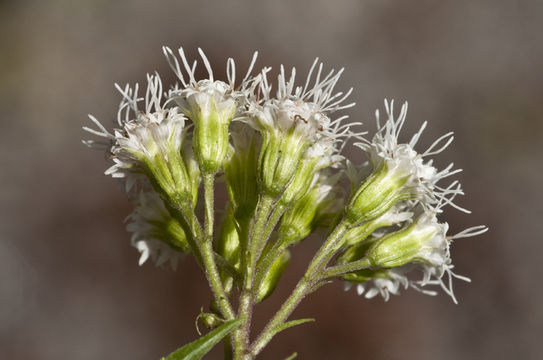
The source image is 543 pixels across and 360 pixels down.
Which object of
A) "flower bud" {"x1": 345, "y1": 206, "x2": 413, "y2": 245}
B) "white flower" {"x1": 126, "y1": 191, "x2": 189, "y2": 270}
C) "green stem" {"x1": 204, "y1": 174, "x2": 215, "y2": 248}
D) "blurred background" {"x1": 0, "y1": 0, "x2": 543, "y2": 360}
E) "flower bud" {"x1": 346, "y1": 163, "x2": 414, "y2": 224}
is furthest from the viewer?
"blurred background" {"x1": 0, "y1": 0, "x2": 543, "y2": 360}

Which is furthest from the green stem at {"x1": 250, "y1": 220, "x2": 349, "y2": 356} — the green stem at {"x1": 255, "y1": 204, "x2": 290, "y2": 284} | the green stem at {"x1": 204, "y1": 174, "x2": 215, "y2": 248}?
the green stem at {"x1": 204, "y1": 174, "x2": 215, "y2": 248}

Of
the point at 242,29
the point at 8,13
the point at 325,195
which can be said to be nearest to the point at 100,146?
the point at 325,195

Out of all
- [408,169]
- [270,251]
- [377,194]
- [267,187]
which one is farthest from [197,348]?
[408,169]

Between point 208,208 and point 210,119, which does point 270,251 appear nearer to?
point 208,208

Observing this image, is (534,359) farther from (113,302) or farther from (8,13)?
(8,13)

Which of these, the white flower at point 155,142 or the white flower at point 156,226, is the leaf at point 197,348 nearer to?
the white flower at point 155,142

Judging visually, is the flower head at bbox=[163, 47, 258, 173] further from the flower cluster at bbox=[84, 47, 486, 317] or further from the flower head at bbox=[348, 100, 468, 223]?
the flower head at bbox=[348, 100, 468, 223]
